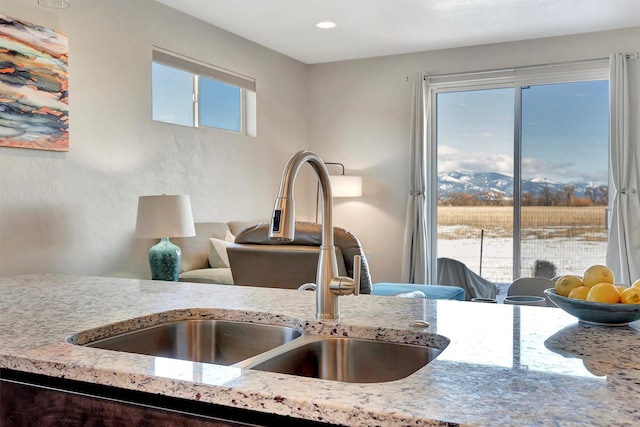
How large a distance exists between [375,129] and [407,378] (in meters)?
5.53

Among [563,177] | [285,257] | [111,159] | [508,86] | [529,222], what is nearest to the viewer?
[285,257]

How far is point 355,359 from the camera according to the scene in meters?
1.29

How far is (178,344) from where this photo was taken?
1486 millimetres

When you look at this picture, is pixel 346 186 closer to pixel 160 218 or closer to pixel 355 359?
pixel 160 218

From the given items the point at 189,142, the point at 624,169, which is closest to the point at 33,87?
the point at 189,142

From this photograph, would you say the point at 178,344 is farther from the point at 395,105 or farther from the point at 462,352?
the point at 395,105

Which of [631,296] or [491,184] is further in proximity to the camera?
[491,184]

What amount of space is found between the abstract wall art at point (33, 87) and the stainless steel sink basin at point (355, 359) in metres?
2.72

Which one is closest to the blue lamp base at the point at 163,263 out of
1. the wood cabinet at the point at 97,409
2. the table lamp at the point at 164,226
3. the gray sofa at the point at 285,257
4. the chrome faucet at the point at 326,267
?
the table lamp at the point at 164,226

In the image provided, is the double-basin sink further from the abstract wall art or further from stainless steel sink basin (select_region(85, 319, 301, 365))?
the abstract wall art

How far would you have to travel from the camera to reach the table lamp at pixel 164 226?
147 inches

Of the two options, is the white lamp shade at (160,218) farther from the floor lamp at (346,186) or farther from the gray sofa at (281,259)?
the floor lamp at (346,186)

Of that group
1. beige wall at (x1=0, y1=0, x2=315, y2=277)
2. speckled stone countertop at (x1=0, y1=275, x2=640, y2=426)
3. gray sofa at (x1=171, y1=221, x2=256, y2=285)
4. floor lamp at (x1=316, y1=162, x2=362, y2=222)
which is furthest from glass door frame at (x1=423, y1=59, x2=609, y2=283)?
speckled stone countertop at (x1=0, y1=275, x2=640, y2=426)

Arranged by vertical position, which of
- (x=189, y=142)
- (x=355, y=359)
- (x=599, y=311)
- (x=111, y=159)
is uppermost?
(x=189, y=142)
